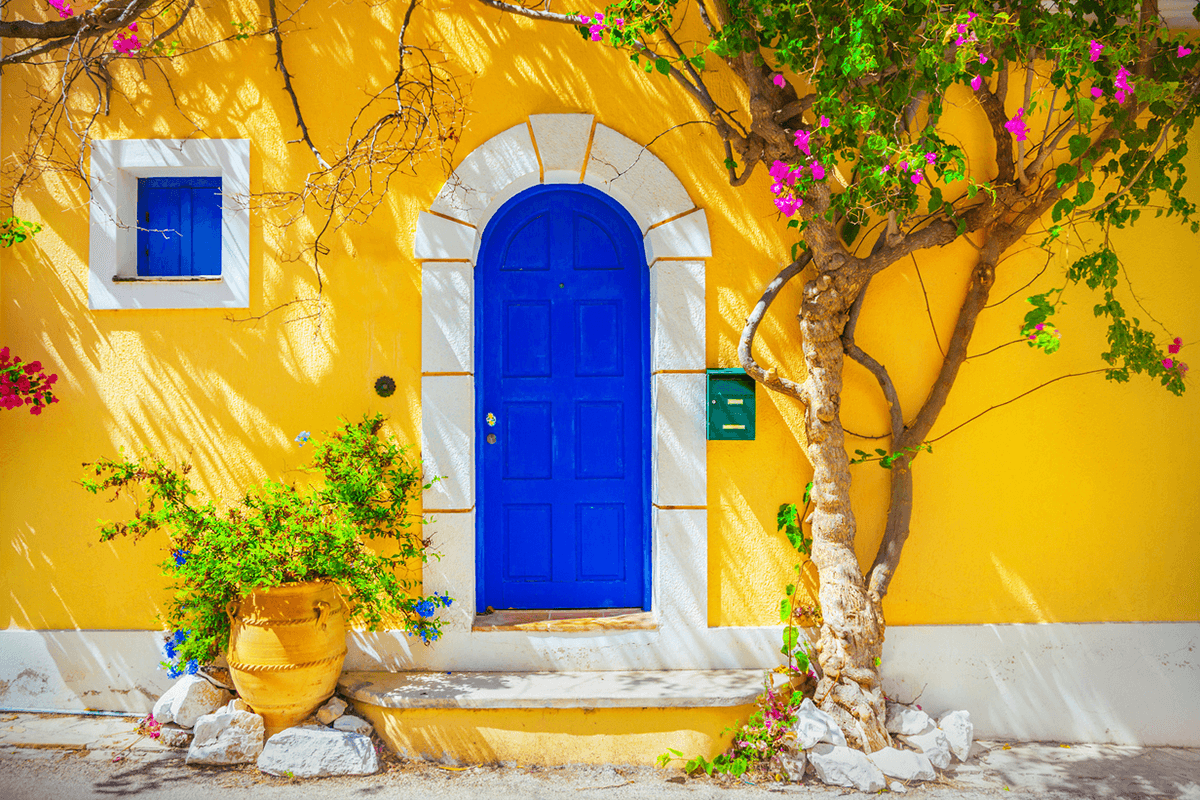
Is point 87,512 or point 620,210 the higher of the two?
point 620,210

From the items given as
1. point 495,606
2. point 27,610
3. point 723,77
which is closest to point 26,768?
point 27,610

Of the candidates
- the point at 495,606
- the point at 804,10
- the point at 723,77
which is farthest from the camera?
the point at 495,606

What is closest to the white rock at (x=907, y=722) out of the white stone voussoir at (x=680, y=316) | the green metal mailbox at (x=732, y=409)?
the green metal mailbox at (x=732, y=409)

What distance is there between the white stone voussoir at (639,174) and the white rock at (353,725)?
2840 mm

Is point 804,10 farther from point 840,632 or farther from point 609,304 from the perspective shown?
point 840,632

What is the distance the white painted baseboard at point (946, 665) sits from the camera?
3.64 meters

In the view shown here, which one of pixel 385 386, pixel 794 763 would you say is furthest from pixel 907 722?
pixel 385 386

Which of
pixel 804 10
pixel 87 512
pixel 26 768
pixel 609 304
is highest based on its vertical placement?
pixel 804 10

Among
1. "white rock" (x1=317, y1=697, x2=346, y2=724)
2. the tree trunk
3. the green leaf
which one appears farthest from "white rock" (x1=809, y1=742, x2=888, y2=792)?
the green leaf

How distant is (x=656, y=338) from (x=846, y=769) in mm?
2200

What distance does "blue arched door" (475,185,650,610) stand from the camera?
155 inches

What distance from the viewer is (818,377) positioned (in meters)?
3.51

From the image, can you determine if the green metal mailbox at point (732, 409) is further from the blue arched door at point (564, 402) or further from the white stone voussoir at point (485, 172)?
the white stone voussoir at point (485, 172)

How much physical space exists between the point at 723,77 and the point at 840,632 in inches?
113
